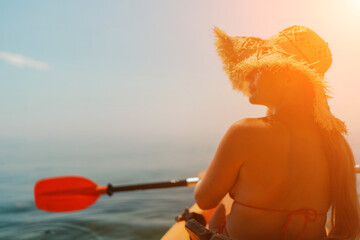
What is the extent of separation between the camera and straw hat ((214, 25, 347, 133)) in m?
1.18

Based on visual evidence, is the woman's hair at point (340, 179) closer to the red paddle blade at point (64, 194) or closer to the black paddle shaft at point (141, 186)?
the black paddle shaft at point (141, 186)

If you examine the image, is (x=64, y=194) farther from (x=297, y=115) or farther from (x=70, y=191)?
(x=297, y=115)

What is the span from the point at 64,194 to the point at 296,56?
221 centimetres

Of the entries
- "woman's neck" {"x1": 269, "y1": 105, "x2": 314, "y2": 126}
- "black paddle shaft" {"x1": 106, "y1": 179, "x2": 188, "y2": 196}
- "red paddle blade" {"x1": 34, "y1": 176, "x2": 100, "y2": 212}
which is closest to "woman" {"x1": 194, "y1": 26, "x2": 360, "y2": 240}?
"woman's neck" {"x1": 269, "y1": 105, "x2": 314, "y2": 126}

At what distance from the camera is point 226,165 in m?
1.16

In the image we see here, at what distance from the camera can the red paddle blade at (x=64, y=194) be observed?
2.44m

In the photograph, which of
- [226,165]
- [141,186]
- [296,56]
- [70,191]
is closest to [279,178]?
[226,165]

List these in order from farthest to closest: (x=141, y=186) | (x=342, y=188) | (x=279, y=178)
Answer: (x=141, y=186) → (x=342, y=188) → (x=279, y=178)

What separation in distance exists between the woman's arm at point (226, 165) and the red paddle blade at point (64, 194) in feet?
5.01

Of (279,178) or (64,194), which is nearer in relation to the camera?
(279,178)

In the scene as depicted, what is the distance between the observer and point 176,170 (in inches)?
557

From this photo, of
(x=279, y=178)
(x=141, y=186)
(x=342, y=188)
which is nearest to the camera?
(x=279, y=178)

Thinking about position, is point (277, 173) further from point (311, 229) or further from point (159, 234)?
point (159, 234)

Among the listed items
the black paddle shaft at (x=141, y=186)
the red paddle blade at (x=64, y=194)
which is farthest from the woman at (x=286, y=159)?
the red paddle blade at (x=64, y=194)
